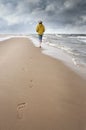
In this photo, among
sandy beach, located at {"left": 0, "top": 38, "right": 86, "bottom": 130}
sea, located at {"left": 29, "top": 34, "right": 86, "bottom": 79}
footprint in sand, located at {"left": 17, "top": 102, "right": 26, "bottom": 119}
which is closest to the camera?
sandy beach, located at {"left": 0, "top": 38, "right": 86, "bottom": 130}

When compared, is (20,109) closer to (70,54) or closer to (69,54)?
(69,54)

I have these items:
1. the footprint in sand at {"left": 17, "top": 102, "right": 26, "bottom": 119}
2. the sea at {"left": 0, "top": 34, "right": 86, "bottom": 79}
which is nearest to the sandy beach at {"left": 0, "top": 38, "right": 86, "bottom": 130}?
the footprint in sand at {"left": 17, "top": 102, "right": 26, "bottom": 119}

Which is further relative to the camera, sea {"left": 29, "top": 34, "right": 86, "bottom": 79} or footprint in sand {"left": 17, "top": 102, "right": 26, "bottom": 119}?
sea {"left": 29, "top": 34, "right": 86, "bottom": 79}

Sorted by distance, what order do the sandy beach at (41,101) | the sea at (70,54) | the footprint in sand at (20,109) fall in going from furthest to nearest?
1. the sea at (70,54)
2. the footprint in sand at (20,109)
3. the sandy beach at (41,101)

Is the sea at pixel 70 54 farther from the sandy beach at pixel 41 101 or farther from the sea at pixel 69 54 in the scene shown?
the sandy beach at pixel 41 101

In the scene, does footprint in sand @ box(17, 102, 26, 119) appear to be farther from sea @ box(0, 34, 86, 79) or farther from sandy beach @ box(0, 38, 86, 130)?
sea @ box(0, 34, 86, 79)

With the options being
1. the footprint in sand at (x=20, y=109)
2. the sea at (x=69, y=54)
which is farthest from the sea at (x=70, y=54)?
the footprint in sand at (x=20, y=109)

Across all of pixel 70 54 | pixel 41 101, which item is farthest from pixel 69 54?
pixel 41 101

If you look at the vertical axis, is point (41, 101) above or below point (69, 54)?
above

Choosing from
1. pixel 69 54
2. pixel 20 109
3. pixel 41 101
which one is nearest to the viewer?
pixel 20 109

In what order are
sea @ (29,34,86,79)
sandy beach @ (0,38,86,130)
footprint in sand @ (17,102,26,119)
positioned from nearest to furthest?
sandy beach @ (0,38,86,130) < footprint in sand @ (17,102,26,119) < sea @ (29,34,86,79)

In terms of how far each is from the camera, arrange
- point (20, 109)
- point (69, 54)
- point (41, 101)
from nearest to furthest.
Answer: point (20, 109)
point (41, 101)
point (69, 54)

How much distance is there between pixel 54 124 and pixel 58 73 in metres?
3.40

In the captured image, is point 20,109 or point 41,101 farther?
point 41,101
